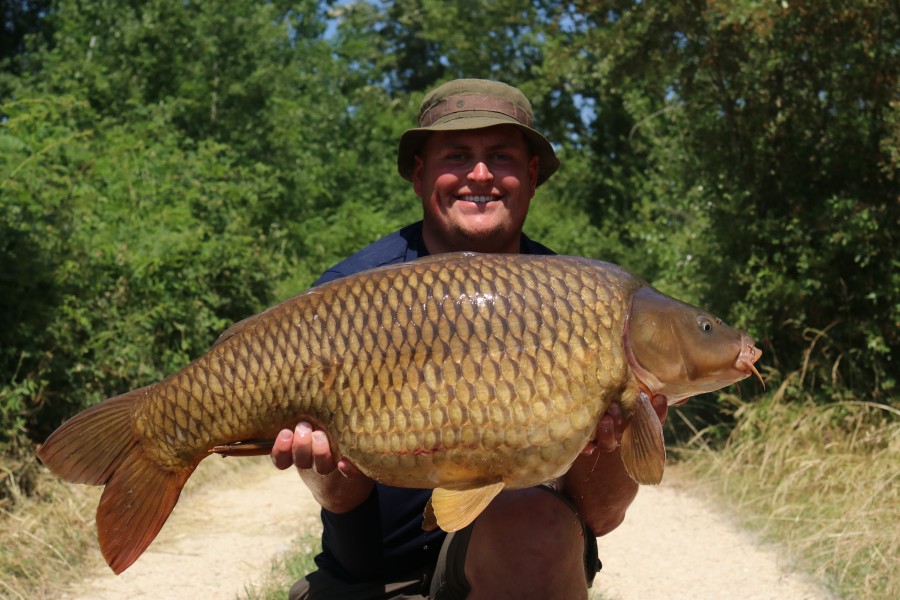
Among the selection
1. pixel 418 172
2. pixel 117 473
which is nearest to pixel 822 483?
pixel 418 172

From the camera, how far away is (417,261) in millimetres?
1857

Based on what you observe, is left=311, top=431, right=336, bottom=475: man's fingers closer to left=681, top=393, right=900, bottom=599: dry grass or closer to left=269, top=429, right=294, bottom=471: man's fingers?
left=269, top=429, right=294, bottom=471: man's fingers

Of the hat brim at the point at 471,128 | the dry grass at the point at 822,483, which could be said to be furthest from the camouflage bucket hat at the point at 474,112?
the dry grass at the point at 822,483

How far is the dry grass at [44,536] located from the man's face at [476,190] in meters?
1.91

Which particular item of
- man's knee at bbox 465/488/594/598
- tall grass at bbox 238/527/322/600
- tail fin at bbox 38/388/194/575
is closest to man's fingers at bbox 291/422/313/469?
tail fin at bbox 38/388/194/575

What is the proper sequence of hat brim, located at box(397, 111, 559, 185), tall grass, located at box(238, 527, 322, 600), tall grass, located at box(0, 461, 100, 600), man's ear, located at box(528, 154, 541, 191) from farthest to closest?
tall grass, located at box(0, 461, 100, 600) < tall grass, located at box(238, 527, 322, 600) < man's ear, located at box(528, 154, 541, 191) < hat brim, located at box(397, 111, 559, 185)

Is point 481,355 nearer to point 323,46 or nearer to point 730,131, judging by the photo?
point 730,131

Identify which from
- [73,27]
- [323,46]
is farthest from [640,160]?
[73,27]

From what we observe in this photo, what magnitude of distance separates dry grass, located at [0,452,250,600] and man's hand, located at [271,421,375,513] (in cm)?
167

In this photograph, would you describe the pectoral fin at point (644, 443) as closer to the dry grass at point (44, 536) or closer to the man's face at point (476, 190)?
the man's face at point (476, 190)

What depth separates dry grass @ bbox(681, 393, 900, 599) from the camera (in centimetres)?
366

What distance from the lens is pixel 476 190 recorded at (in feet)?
8.16

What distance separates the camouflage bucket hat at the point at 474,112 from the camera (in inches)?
96.8

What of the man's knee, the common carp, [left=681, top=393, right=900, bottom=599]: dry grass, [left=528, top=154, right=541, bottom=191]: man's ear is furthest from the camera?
[left=681, top=393, right=900, bottom=599]: dry grass
